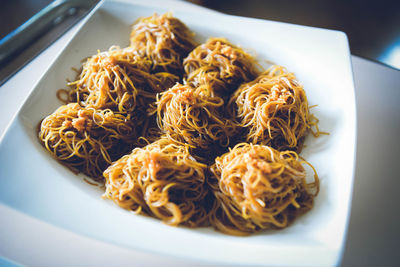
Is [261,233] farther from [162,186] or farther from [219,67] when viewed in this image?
[219,67]

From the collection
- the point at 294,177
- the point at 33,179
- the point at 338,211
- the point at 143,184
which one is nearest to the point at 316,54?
the point at 294,177

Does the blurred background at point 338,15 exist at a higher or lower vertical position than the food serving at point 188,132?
higher

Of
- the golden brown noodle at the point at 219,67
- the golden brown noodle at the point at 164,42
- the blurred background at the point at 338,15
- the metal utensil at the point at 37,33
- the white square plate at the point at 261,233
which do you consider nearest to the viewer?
the white square plate at the point at 261,233

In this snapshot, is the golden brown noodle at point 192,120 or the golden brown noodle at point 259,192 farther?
the golden brown noodle at point 192,120

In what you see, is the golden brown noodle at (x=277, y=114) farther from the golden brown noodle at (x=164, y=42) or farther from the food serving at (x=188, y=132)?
the golden brown noodle at (x=164, y=42)

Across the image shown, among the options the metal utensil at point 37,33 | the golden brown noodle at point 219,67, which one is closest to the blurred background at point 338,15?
the metal utensil at point 37,33

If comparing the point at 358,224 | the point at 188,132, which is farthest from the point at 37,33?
the point at 358,224
